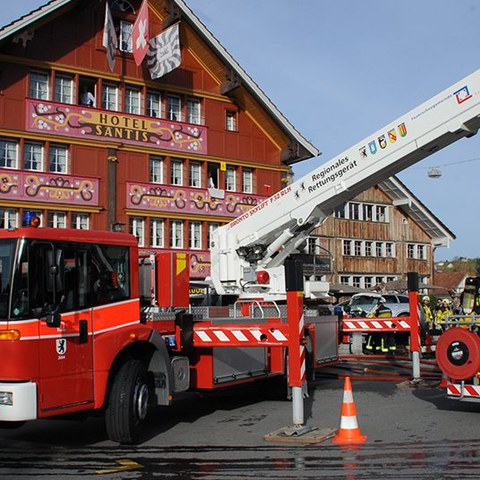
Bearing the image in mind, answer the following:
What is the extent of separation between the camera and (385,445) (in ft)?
26.7

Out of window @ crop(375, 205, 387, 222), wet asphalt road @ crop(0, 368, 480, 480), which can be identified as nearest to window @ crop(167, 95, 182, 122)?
window @ crop(375, 205, 387, 222)

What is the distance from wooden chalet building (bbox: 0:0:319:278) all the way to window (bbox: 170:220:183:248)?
4 centimetres

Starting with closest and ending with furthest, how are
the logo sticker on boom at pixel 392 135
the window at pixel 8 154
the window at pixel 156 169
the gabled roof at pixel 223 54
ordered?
the logo sticker on boom at pixel 392 135 < the gabled roof at pixel 223 54 < the window at pixel 8 154 < the window at pixel 156 169

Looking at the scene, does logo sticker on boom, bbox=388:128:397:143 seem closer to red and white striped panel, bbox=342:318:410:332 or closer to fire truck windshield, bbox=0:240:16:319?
red and white striped panel, bbox=342:318:410:332

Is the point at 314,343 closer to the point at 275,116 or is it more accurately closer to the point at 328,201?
the point at 328,201

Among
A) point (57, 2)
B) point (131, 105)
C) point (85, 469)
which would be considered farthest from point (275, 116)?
point (85, 469)

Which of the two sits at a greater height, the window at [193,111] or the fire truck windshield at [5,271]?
the window at [193,111]

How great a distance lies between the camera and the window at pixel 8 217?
25.2m

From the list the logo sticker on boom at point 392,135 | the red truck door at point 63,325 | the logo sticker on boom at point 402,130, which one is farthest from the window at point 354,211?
the red truck door at point 63,325

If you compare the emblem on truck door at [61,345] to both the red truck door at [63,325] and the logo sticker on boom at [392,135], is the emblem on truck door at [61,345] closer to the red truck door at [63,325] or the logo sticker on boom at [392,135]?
the red truck door at [63,325]

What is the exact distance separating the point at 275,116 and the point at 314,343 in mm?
21297

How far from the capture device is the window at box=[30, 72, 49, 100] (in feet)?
86.8

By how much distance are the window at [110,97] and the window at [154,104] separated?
1.46 m

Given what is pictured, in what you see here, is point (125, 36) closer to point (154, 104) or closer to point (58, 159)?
point (154, 104)
